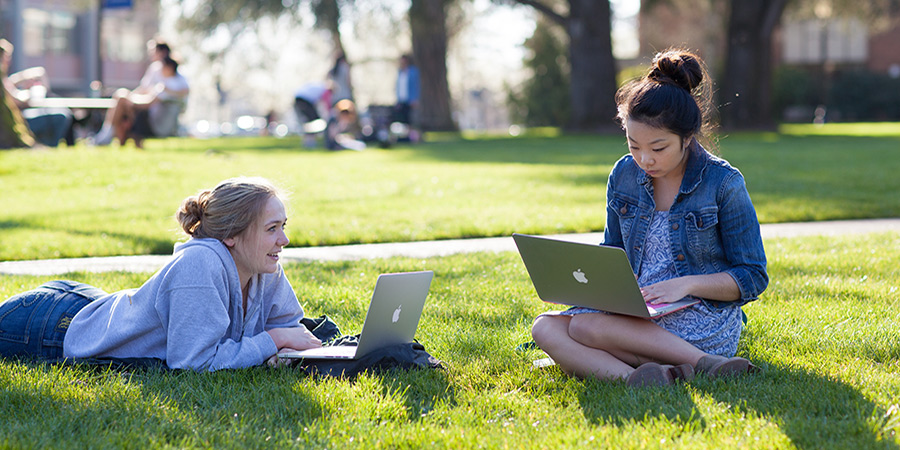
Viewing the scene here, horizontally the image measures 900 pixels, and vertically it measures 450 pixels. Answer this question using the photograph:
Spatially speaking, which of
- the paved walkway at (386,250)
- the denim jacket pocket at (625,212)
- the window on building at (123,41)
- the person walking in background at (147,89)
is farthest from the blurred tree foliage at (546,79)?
the denim jacket pocket at (625,212)

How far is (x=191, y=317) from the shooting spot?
3.57 metres

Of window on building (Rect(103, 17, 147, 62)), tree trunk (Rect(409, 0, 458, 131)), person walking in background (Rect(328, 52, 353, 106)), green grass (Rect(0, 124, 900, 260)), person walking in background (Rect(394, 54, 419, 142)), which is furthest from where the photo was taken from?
window on building (Rect(103, 17, 147, 62))

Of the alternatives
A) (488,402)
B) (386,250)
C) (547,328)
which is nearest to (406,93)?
(386,250)

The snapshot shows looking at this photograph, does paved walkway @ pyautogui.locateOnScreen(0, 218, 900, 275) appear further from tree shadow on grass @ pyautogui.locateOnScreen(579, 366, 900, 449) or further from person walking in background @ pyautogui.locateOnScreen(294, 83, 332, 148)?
person walking in background @ pyautogui.locateOnScreen(294, 83, 332, 148)

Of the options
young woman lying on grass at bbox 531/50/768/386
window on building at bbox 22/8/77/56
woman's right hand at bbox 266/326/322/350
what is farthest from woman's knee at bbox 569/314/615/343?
window on building at bbox 22/8/77/56

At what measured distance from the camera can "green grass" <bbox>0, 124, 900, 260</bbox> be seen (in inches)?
304

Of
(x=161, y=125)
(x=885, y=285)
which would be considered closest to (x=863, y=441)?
(x=885, y=285)

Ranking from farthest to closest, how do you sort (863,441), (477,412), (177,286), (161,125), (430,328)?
(161,125), (430,328), (177,286), (477,412), (863,441)

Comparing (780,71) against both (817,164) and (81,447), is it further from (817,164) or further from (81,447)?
(81,447)

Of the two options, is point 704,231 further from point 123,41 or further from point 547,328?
point 123,41

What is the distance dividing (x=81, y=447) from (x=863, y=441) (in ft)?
7.61

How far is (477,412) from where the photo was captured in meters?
3.25

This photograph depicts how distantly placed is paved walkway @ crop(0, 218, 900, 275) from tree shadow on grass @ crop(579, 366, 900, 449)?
336 centimetres

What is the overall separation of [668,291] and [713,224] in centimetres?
33
